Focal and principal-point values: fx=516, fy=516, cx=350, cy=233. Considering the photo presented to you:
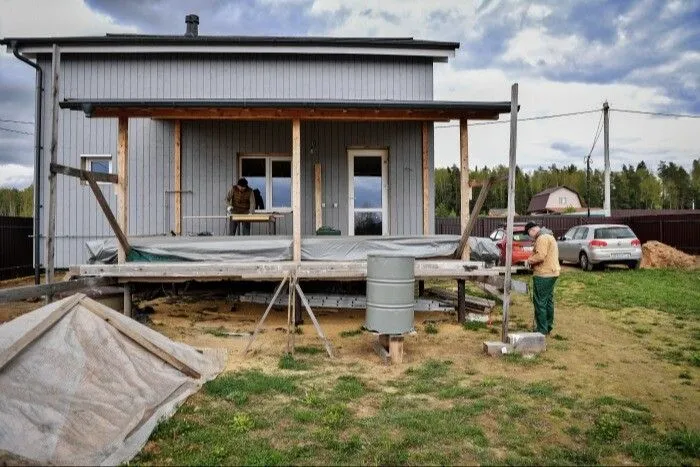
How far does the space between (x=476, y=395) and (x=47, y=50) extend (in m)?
13.1

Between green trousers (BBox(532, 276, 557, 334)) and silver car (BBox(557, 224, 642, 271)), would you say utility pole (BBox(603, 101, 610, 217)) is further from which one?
green trousers (BBox(532, 276, 557, 334))

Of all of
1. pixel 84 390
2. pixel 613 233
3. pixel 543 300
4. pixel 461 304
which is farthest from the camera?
pixel 613 233

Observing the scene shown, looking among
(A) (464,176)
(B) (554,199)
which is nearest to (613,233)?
(A) (464,176)

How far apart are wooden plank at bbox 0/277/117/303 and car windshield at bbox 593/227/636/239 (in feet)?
50.8

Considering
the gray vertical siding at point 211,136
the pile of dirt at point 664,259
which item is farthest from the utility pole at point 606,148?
the gray vertical siding at point 211,136

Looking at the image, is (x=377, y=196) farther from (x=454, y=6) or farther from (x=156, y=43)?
(x=454, y=6)

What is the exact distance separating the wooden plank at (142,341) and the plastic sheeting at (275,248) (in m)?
3.21

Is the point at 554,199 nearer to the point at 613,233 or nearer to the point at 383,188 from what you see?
the point at 613,233

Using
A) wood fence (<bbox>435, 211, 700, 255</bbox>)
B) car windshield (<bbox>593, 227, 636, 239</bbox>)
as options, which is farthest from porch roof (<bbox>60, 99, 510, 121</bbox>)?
wood fence (<bbox>435, 211, 700, 255</bbox>)

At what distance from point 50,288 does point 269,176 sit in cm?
654

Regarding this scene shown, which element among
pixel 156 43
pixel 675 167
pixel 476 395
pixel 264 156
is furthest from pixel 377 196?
pixel 675 167

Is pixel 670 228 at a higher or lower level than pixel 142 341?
higher

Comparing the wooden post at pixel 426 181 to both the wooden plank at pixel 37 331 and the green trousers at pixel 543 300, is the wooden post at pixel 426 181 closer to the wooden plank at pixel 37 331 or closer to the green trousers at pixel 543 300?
the green trousers at pixel 543 300

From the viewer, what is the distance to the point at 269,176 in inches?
494
